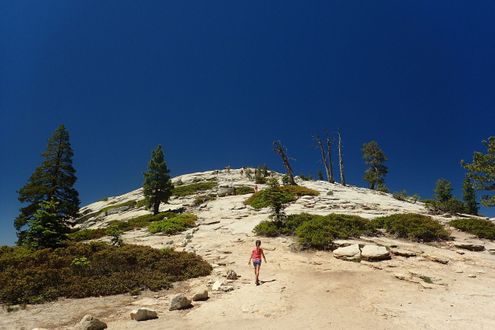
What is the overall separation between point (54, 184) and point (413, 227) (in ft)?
107

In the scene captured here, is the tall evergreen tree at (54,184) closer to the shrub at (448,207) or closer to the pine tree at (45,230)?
the pine tree at (45,230)

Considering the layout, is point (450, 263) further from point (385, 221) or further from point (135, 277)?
point (135, 277)

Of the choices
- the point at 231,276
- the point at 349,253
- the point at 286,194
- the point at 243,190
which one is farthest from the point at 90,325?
the point at 243,190

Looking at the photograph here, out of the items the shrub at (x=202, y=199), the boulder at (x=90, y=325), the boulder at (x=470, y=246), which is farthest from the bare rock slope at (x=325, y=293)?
the shrub at (x=202, y=199)

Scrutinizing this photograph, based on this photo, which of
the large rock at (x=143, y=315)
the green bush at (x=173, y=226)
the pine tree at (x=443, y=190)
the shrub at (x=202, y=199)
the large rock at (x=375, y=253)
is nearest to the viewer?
the large rock at (x=143, y=315)

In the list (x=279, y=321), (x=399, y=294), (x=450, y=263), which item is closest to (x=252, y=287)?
(x=279, y=321)

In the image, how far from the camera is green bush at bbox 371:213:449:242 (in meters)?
18.1

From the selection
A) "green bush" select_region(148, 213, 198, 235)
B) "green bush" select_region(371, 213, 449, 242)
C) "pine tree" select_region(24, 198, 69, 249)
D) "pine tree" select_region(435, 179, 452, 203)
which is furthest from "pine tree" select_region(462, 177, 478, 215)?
"pine tree" select_region(24, 198, 69, 249)

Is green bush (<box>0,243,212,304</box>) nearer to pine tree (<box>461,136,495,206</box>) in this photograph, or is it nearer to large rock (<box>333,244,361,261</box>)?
large rock (<box>333,244,361,261</box>)

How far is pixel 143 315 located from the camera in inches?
340

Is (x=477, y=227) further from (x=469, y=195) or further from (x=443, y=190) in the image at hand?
(x=469, y=195)

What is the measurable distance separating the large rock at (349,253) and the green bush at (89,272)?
21.3 feet

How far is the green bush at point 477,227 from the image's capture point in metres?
18.5

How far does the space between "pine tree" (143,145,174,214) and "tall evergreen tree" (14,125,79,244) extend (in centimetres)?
726
